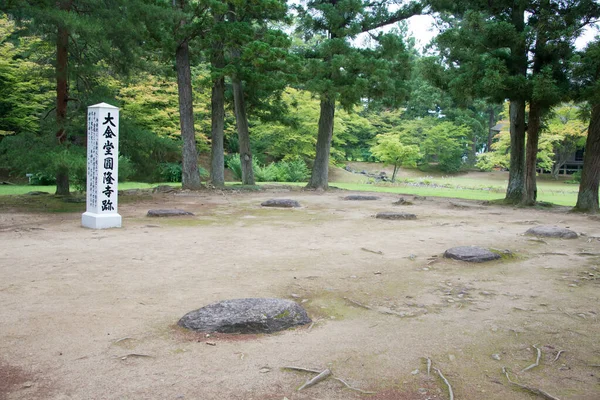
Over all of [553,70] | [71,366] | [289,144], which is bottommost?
[71,366]

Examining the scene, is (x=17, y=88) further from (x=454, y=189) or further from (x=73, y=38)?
(x=454, y=189)

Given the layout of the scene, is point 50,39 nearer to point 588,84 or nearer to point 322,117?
point 322,117

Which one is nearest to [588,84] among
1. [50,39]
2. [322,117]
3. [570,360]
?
[322,117]

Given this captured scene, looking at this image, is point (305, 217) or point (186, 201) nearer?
point (305, 217)

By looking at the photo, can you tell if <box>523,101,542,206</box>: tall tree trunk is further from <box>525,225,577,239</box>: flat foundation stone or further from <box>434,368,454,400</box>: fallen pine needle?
<box>434,368,454,400</box>: fallen pine needle

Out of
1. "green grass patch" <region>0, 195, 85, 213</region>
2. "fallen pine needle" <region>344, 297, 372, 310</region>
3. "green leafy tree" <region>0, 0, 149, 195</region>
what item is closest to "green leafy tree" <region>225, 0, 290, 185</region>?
"green leafy tree" <region>0, 0, 149, 195</region>

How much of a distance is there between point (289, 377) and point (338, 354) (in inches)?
17.5

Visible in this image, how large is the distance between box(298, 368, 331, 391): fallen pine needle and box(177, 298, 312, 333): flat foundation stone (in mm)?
748

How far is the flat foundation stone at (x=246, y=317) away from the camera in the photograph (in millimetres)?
3268

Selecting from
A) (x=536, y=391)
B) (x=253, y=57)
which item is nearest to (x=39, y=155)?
(x=253, y=57)

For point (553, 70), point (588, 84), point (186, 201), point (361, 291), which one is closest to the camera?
point (361, 291)

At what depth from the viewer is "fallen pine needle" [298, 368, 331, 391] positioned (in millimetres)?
2507

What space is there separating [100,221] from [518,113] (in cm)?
1088

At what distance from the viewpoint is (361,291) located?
4.36 metres
